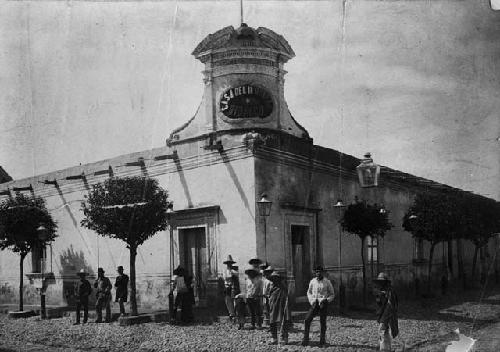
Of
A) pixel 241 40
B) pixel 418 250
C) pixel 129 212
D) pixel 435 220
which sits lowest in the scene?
pixel 418 250

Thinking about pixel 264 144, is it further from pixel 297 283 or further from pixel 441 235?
pixel 441 235

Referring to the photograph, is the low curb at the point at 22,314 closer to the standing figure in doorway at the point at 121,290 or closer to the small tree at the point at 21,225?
the small tree at the point at 21,225

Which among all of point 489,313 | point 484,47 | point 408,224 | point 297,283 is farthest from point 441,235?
point 484,47

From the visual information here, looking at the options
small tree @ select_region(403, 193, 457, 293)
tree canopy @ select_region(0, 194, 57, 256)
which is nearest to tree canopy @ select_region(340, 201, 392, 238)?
small tree @ select_region(403, 193, 457, 293)

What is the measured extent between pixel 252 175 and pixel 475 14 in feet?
20.7

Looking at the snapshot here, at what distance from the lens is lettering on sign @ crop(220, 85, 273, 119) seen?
1628cm

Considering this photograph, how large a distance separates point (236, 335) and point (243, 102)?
7.39 m

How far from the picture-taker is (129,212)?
1336 cm

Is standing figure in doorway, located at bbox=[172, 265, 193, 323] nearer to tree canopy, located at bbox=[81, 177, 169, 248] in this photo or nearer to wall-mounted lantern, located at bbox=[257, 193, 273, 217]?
tree canopy, located at bbox=[81, 177, 169, 248]

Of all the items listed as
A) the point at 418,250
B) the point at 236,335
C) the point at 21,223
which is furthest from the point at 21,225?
the point at 418,250

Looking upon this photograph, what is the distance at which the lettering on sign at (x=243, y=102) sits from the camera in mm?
16281

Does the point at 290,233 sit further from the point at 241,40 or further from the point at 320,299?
the point at 241,40

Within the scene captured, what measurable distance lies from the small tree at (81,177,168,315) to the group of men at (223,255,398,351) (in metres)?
2.24

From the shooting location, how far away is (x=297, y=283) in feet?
50.6
